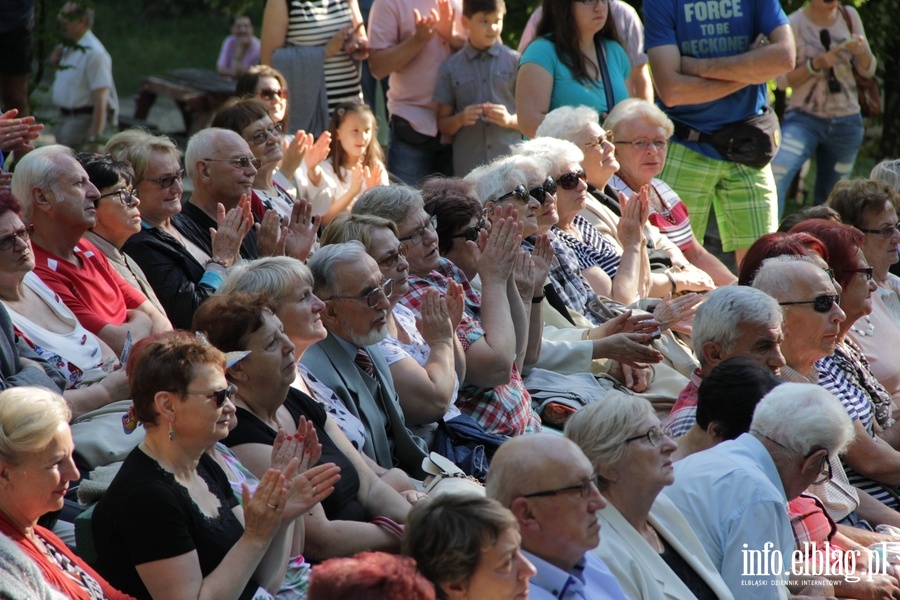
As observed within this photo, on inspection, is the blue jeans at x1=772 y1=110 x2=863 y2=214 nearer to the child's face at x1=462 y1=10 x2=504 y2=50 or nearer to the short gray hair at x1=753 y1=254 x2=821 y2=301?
the child's face at x1=462 y1=10 x2=504 y2=50

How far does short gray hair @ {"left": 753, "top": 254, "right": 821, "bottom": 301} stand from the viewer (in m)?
4.94

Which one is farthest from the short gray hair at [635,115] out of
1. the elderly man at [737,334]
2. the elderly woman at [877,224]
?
the elderly man at [737,334]

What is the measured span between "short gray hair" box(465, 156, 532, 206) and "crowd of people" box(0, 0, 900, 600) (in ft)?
0.05

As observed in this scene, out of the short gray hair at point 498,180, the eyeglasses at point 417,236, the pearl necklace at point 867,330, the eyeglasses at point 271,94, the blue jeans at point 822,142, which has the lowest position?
the blue jeans at point 822,142

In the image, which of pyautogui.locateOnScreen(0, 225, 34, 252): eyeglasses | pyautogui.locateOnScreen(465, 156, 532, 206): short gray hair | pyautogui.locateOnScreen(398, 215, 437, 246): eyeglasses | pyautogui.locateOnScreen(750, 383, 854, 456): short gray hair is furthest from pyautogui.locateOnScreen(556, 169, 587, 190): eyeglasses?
pyautogui.locateOnScreen(0, 225, 34, 252): eyeglasses

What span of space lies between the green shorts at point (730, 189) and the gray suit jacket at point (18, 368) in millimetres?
4343

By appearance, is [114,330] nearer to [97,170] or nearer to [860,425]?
[97,170]

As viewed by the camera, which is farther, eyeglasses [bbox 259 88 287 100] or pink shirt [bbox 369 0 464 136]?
pink shirt [bbox 369 0 464 136]

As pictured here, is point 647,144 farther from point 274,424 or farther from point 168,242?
point 274,424

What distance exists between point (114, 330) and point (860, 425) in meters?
2.92

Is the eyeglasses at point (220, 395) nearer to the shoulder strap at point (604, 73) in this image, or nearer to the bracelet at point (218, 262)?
the bracelet at point (218, 262)

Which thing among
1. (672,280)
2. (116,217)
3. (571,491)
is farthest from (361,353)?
(672,280)

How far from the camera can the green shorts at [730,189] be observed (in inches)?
280

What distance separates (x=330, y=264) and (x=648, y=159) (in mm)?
2857
